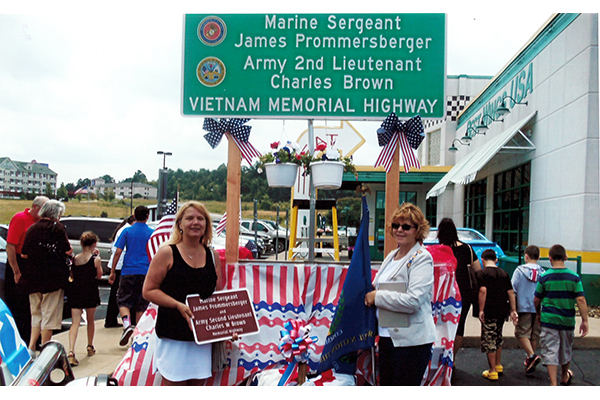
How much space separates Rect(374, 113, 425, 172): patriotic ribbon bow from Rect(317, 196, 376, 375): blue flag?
1.26 m

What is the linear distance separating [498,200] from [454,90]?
8.96m

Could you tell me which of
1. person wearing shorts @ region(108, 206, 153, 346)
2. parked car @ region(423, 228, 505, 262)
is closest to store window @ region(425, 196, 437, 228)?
parked car @ region(423, 228, 505, 262)

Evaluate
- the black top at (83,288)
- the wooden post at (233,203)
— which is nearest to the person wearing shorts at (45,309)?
the black top at (83,288)

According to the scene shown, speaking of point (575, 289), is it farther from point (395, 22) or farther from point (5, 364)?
point (5, 364)

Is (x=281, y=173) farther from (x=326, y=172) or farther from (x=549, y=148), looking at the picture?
(x=549, y=148)

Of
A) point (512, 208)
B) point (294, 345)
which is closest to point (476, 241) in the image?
point (512, 208)

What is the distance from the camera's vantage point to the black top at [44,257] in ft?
15.3

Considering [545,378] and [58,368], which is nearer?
[58,368]

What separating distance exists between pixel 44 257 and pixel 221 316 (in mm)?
2715

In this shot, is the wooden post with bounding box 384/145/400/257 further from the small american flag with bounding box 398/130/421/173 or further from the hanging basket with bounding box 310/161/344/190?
the hanging basket with bounding box 310/161/344/190

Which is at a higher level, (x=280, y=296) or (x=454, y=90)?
(x=454, y=90)

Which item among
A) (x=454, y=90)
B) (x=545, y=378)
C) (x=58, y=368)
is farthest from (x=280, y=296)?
(x=454, y=90)

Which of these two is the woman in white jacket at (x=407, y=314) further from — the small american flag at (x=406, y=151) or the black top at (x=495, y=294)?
the black top at (x=495, y=294)

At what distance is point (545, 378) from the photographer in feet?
16.1
